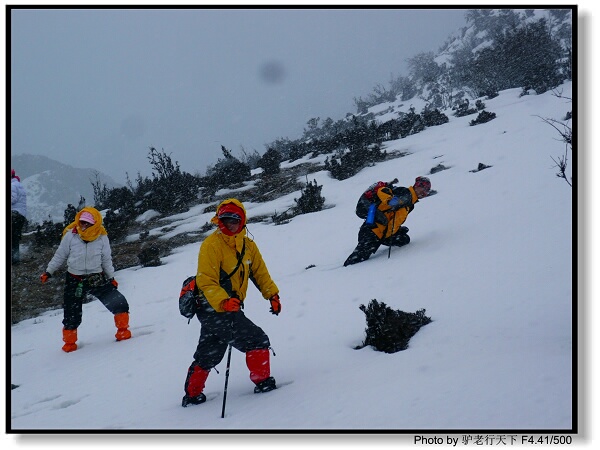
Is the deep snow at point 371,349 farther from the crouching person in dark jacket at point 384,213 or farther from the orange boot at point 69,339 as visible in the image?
the crouching person in dark jacket at point 384,213

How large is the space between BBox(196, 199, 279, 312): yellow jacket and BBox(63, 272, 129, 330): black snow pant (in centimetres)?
238

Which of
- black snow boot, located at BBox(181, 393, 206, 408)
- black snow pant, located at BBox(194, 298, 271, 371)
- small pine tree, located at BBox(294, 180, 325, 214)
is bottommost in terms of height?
black snow boot, located at BBox(181, 393, 206, 408)

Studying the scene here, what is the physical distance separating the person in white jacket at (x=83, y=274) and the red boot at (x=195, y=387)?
2.22 m

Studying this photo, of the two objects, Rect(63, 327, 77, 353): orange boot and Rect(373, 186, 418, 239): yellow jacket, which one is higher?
Rect(373, 186, 418, 239): yellow jacket

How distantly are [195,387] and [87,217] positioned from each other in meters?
2.78

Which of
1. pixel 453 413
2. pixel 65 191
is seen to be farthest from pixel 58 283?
pixel 65 191

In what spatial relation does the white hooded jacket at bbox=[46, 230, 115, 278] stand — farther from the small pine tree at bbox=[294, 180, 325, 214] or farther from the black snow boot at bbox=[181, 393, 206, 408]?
the small pine tree at bbox=[294, 180, 325, 214]

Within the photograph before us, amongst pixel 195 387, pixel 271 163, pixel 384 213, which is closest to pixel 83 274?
pixel 195 387

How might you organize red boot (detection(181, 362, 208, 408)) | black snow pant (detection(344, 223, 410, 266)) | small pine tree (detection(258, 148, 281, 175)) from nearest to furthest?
red boot (detection(181, 362, 208, 408)) → black snow pant (detection(344, 223, 410, 266)) → small pine tree (detection(258, 148, 281, 175))

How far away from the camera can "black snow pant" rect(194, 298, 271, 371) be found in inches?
115

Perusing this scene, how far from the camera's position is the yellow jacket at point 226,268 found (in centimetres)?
282

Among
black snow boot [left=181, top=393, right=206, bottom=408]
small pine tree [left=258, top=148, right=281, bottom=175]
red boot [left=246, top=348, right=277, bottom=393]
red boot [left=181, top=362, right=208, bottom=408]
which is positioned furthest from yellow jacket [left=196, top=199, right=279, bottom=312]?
small pine tree [left=258, top=148, right=281, bottom=175]

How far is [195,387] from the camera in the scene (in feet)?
9.61

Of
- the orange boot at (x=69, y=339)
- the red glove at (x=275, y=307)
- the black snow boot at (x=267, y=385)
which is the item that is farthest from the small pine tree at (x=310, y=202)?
the black snow boot at (x=267, y=385)
